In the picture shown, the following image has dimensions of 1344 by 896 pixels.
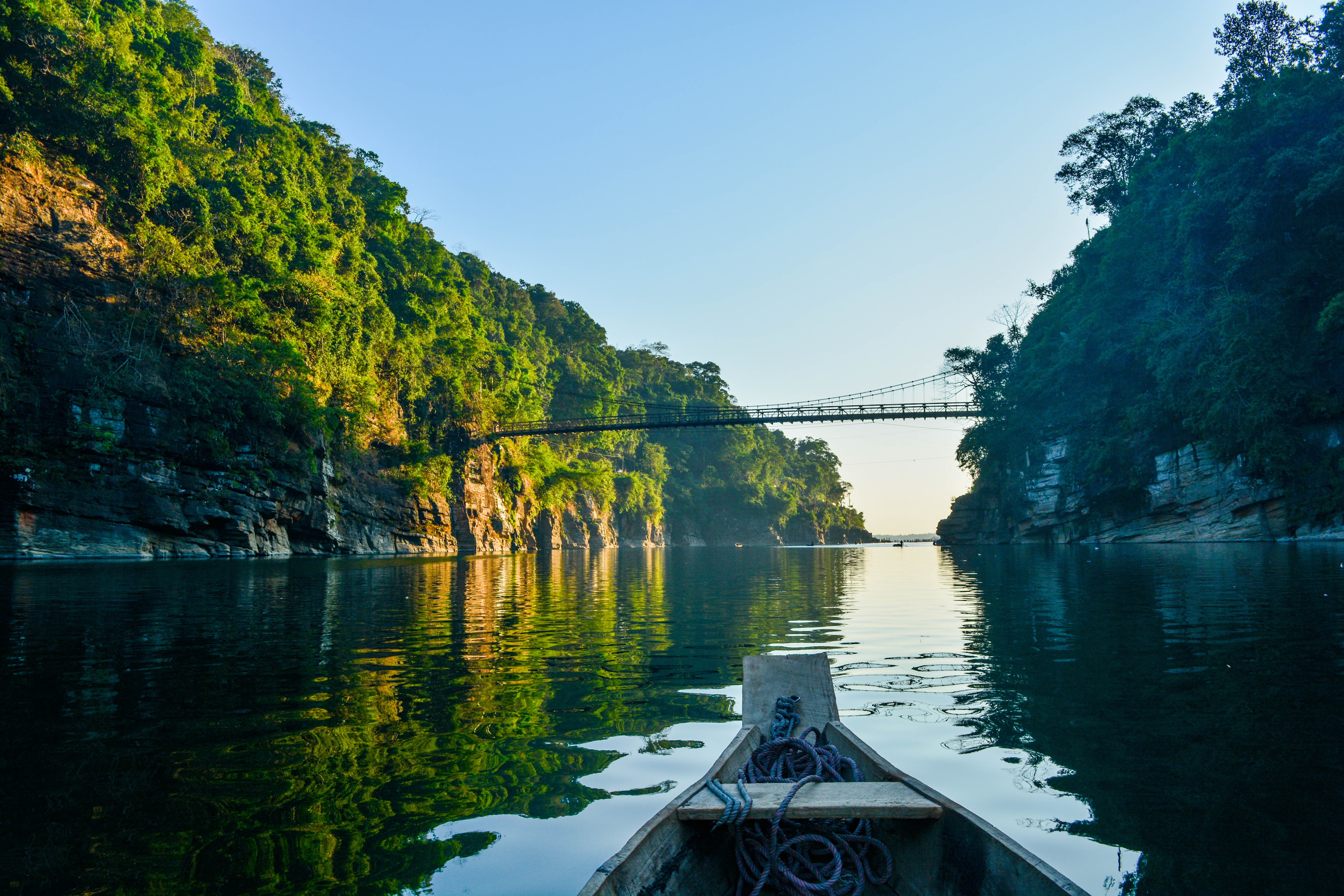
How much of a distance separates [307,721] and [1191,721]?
5747 mm

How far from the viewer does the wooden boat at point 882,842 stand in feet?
7.25

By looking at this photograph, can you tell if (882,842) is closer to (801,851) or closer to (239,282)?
(801,851)

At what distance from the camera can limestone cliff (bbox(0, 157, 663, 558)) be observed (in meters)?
20.8

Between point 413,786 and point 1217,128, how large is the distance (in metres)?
37.0

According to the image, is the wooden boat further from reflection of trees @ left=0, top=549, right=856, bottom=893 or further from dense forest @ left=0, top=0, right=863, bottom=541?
dense forest @ left=0, top=0, right=863, bottom=541

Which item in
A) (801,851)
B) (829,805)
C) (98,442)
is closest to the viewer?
(829,805)

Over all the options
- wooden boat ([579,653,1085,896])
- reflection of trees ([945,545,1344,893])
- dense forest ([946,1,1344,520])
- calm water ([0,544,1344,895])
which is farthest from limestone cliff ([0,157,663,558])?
dense forest ([946,1,1344,520])

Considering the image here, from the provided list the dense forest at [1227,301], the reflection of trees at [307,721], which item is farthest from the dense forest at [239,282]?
the dense forest at [1227,301]

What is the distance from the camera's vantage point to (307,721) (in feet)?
16.9

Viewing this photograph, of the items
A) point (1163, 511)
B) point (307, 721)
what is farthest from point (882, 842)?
point (1163, 511)

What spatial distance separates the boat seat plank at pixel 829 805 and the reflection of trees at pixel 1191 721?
111cm

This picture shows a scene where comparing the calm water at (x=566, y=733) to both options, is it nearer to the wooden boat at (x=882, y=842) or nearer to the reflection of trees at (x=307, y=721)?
the reflection of trees at (x=307, y=721)

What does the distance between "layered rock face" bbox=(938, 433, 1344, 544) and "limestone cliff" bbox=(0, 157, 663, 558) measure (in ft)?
112

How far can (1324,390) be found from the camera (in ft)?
87.7
